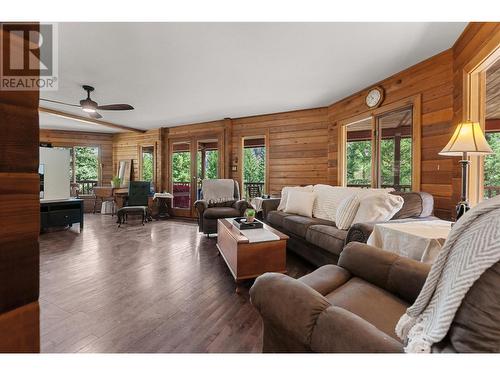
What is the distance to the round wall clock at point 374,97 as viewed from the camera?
11.1ft

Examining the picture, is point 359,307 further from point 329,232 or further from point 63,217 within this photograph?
point 63,217

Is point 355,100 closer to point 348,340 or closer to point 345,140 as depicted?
point 345,140

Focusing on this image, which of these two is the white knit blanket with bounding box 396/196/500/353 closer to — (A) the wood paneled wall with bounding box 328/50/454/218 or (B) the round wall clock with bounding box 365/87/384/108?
(A) the wood paneled wall with bounding box 328/50/454/218

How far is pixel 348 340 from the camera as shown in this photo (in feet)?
2.43

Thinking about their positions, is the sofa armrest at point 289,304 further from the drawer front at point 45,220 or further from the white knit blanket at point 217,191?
the drawer front at point 45,220

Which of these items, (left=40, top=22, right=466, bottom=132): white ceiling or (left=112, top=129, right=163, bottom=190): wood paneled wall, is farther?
(left=112, top=129, right=163, bottom=190): wood paneled wall

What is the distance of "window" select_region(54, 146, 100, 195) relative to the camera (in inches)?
282

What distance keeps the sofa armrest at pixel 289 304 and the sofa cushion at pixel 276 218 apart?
2.55 m

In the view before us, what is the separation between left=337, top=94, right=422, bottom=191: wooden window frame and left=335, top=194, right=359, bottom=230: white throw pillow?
874mm

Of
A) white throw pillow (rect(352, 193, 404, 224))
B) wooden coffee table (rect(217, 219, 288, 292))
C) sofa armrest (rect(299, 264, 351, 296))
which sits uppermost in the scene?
white throw pillow (rect(352, 193, 404, 224))

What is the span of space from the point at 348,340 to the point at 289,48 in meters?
2.58

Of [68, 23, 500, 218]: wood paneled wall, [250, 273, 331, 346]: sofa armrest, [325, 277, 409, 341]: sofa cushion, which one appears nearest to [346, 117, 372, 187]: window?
[68, 23, 500, 218]: wood paneled wall
